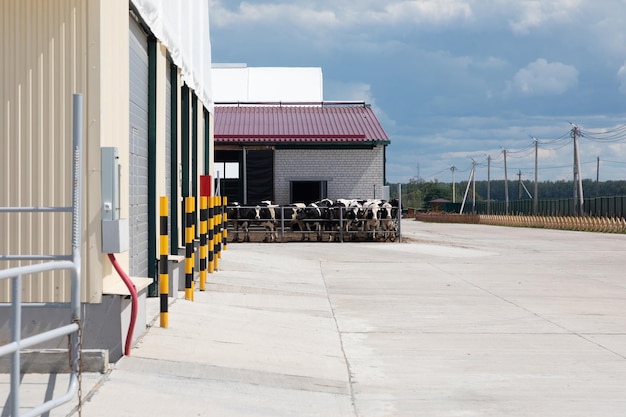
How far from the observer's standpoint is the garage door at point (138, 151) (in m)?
11.2

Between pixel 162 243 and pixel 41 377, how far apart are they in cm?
308

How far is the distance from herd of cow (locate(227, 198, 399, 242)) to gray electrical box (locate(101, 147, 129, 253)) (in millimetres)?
25679

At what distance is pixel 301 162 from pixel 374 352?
30.7 meters

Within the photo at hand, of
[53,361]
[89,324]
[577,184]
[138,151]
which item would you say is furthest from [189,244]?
[577,184]

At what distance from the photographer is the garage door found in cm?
1124

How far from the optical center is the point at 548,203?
283ft

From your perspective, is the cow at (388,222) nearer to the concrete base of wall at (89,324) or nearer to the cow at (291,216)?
the cow at (291,216)

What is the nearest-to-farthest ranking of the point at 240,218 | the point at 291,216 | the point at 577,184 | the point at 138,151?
the point at 138,151 < the point at 240,218 < the point at 291,216 < the point at 577,184

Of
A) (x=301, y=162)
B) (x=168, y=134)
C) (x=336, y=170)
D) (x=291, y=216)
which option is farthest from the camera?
(x=301, y=162)

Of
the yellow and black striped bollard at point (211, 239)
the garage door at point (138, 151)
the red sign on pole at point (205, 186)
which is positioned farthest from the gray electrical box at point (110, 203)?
the yellow and black striped bollard at point (211, 239)

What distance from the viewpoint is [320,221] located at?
3397 centimetres

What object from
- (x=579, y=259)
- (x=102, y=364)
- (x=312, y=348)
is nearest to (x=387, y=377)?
(x=312, y=348)

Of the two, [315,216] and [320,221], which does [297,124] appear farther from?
[320,221]

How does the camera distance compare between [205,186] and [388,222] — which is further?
[388,222]
